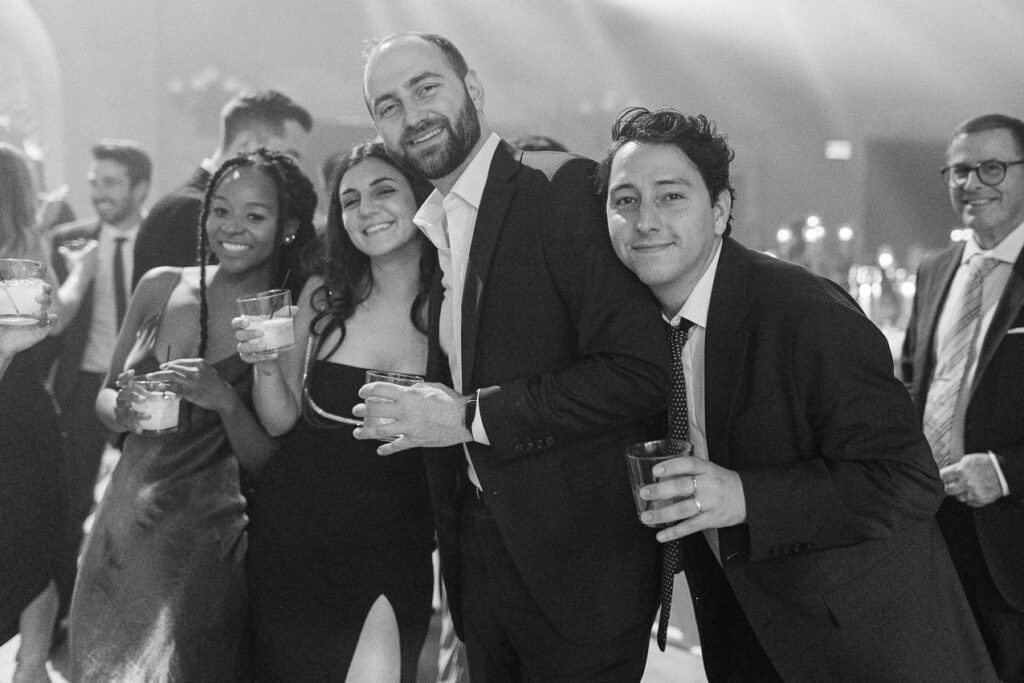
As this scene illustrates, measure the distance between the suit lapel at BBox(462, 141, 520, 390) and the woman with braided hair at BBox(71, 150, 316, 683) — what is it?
2.34 feet

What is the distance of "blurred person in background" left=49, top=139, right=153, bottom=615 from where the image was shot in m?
3.23

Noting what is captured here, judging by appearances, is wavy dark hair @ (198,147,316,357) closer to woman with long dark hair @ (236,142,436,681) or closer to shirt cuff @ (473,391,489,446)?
woman with long dark hair @ (236,142,436,681)

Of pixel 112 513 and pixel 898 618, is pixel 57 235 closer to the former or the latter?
pixel 112 513

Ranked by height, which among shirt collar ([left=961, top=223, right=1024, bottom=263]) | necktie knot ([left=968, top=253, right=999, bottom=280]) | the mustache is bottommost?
necktie knot ([left=968, top=253, right=999, bottom=280])

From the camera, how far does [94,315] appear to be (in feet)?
11.2

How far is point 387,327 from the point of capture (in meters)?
1.96

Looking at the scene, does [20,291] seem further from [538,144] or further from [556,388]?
[538,144]

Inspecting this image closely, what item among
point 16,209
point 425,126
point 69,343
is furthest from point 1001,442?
point 69,343

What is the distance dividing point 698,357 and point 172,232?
179 centimetres

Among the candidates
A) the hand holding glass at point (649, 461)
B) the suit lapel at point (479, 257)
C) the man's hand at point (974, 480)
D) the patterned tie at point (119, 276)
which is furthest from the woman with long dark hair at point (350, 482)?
the patterned tie at point (119, 276)

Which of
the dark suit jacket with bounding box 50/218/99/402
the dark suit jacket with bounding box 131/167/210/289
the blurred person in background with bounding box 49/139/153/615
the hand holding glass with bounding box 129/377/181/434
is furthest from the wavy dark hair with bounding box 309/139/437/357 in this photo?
the dark suit jacket with bounding box 50/218/99/402

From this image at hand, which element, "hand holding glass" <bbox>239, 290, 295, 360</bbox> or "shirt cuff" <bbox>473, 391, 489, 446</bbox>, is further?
"hand holding glass" <bbox>239, 290, 295, 360</bbox>

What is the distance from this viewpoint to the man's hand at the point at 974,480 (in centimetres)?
187

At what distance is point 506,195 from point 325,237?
0.69 meters
